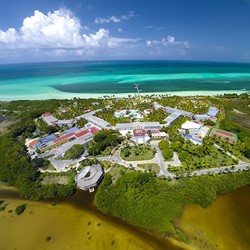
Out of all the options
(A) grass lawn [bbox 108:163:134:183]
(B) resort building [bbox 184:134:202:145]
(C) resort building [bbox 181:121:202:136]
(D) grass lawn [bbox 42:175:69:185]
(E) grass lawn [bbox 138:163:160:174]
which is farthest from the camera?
(C) resort building [bbox 181:121:202:136]

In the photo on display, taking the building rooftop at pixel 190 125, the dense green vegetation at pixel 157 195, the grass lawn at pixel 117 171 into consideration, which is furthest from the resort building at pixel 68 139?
the building rooftop at pixel 190 125

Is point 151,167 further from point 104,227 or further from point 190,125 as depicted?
point 190,125

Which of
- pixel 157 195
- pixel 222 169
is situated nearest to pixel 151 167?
pixel 157 195

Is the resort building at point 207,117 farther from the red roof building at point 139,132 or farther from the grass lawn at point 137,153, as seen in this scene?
the grass lawn at point 137,153

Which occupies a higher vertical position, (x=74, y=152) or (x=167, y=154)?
(x=167, y=154)

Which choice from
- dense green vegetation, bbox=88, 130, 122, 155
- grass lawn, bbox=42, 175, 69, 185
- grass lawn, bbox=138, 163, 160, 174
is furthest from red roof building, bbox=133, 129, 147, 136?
grass lawn, bbox=42, 175, 69, 185

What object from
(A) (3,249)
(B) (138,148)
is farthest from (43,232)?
(B) (138,148)

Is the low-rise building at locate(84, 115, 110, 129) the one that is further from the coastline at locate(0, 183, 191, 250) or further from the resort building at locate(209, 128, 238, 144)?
the resort building at locate(209, 128, 238, 144)
